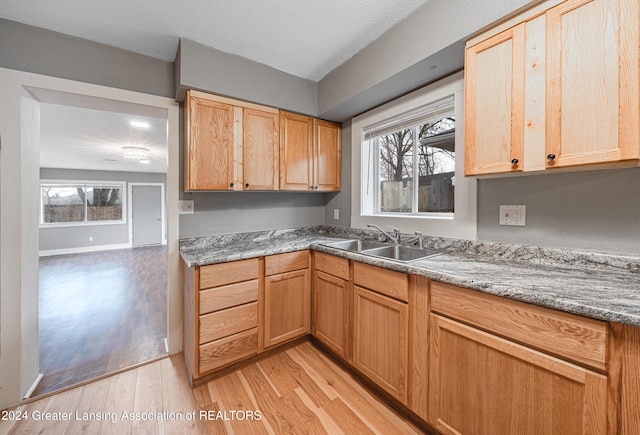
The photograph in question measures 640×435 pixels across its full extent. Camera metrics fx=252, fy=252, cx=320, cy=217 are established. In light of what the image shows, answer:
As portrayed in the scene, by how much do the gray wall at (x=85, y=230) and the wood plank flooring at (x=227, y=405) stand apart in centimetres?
696

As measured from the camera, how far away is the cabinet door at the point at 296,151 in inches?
91.8

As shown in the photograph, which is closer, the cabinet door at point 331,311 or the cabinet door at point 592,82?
the cabinet door at point 592,82

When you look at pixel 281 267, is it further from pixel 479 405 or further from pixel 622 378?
pixel 622 378

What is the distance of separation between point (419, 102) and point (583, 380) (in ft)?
5.94

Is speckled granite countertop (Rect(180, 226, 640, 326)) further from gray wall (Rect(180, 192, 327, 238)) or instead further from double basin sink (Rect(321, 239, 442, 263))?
gray wall (Rect(180, 192, 327, 238))

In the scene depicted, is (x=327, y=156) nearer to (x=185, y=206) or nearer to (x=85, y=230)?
(x=185, y=206)

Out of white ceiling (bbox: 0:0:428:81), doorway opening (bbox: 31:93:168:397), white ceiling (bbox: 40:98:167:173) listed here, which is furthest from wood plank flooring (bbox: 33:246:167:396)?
white ceiling (bbox: 0:0:428:81)

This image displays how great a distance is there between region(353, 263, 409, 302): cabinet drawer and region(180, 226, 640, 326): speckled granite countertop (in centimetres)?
6

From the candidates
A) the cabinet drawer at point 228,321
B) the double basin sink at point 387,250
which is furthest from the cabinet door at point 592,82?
the cabinet drawer at point 228,321

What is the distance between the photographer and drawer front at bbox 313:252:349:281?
182 centimetres

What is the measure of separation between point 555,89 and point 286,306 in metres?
2.07

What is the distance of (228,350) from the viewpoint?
179 centimetres

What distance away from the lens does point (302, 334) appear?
2145 mm

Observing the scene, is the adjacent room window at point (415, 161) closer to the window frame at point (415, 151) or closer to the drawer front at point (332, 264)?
the window frame at point (415, 151)
